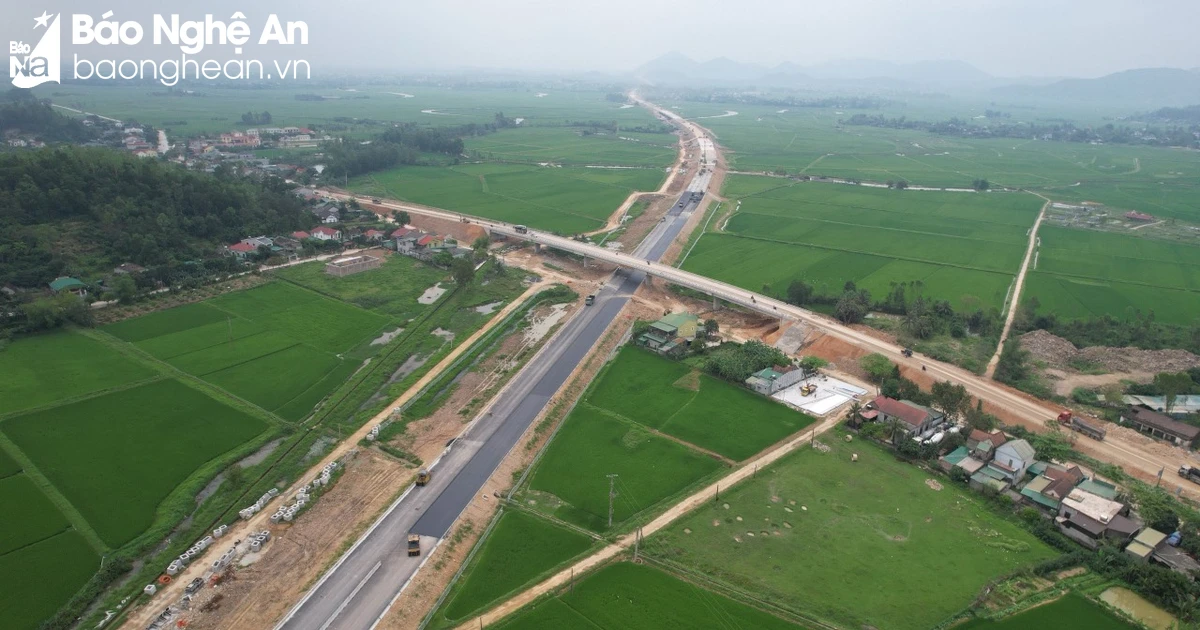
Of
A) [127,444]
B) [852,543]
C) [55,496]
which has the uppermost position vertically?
[852,543]

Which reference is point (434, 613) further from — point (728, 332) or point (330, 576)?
point (728, 332)

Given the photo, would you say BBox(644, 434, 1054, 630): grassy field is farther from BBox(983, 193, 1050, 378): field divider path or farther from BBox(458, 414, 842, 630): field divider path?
BBox(983, 193, 1050, 378): field divider path

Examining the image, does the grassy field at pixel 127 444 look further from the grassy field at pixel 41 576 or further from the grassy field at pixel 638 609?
the grassy field at pixel 638 609

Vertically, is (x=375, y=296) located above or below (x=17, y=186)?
below

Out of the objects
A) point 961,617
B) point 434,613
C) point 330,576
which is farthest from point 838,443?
point 330,576

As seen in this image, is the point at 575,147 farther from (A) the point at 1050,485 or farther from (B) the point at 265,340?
(A) the point at 1050,485

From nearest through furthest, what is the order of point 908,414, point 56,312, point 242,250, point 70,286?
point 908,414
point 56,312
point 70,286
point 242,250

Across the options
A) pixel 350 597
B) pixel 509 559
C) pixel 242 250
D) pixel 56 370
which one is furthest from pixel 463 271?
pixel 350 597
